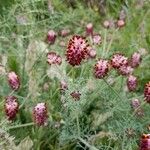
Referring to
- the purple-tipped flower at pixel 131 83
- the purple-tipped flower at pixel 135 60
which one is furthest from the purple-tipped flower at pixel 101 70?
the purple-tipped flower at pixel 135 60

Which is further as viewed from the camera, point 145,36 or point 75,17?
point 75,17

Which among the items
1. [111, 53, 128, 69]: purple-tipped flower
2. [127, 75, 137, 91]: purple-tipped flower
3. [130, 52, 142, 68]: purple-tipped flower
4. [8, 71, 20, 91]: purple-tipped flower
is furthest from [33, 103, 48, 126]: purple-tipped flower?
[130, 52, 142, 68]: purple-tipped flower

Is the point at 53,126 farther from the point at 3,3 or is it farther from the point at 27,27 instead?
the point at 3,3

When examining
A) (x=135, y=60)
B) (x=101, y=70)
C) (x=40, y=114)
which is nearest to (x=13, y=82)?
(x=40, y=114)

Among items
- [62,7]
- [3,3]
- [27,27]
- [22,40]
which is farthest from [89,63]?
[62,7]

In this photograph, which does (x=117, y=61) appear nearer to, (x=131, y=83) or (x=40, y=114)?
(x=131, y=83)

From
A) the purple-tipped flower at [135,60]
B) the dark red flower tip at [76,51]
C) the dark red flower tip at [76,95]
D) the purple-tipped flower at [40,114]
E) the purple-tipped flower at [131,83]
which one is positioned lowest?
the purple-tipped flower at [40,114]

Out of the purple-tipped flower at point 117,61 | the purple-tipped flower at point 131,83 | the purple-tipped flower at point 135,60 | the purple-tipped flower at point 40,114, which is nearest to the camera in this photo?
the purple-tipped flower at point 40,114

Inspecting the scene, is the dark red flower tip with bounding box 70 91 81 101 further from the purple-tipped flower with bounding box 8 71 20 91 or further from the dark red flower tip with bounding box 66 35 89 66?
the purple-tipped flower with bounding box 8 71 20 91

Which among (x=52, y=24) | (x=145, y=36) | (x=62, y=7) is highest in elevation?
(x=62, y=7)

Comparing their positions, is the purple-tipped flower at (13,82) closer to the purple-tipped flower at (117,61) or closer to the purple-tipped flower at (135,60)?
the purple-tipped flower at (117,61)

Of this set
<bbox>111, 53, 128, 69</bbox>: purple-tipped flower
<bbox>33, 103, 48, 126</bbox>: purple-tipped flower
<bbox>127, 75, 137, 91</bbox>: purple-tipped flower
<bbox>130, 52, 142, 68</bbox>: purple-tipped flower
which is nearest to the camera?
<bbox>33, 103, 48, 126</bbox>: purple-tipped flower
